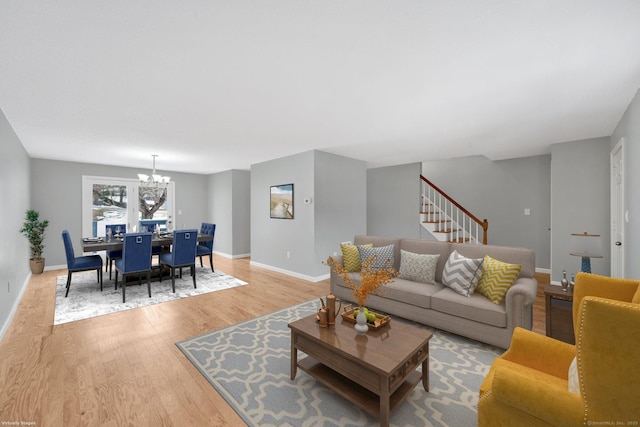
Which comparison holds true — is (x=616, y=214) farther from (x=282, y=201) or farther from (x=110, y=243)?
(x=110, y=243)

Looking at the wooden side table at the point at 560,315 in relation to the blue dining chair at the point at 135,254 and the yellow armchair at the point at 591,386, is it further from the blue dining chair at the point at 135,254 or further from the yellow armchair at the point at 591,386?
the blue dining chair at the point at 135,254

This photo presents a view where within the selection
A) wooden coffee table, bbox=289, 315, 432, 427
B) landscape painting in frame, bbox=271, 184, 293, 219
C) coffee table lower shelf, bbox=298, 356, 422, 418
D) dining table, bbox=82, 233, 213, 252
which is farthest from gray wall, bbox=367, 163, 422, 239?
coffee table lower shelf, bbox=298, 356, 422, 418

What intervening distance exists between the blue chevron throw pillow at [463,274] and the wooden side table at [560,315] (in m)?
0.58

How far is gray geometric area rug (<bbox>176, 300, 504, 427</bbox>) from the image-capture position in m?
1.72

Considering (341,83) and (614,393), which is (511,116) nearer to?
(341,83)

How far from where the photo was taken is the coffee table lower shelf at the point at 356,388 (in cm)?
167

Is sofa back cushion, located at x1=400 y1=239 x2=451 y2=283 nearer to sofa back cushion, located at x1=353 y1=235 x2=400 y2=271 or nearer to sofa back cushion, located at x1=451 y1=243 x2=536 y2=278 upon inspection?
sofa back cushion, located at x1=353 y1=235 x2=400 y2=271

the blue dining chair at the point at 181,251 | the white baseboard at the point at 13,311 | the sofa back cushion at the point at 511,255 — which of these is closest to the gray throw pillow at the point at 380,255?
the sofa back cushion at the point at 511,255

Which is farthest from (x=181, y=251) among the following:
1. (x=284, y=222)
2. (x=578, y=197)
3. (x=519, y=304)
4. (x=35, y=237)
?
(x=578, y=197)

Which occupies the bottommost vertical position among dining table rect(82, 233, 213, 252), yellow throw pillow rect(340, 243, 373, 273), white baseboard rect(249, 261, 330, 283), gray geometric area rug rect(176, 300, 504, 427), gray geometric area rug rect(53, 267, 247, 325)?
gray geometric area rug rect(176, 300, 504, 427)

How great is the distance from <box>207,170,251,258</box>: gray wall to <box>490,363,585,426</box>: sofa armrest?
22.1 feet

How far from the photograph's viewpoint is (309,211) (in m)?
4.96

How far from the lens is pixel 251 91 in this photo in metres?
2.52

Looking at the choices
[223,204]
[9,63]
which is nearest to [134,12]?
[9,63]
